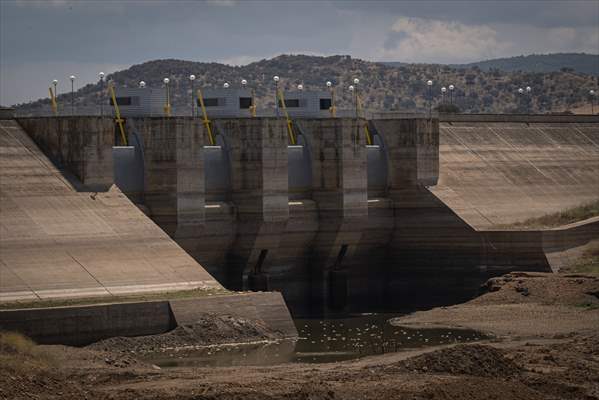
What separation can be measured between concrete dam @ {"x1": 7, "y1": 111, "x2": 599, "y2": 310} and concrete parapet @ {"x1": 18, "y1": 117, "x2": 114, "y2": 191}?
5 centimetres

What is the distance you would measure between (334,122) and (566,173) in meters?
17.5

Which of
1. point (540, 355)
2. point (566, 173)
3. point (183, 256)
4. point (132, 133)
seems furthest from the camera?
point (566, 173)

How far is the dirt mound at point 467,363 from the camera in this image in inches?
1730

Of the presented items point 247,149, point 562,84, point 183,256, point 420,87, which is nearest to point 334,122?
point 247,149

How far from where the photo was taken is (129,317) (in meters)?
51.5

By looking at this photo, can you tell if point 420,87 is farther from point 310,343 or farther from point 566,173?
point 310,343

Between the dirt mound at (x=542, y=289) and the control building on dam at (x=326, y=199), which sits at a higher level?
the control building on dam at (x=326, y=199)

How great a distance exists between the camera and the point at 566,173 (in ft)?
271

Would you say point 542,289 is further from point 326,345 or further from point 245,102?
point 245,102

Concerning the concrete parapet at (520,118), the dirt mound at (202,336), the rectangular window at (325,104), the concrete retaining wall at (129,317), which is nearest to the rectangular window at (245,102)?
the rectangular window at (325,104)

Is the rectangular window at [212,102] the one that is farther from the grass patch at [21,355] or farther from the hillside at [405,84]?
the hillside at [405,84]

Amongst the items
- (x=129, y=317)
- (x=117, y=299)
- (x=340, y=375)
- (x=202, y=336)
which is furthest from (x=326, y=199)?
(x=340, y=375)

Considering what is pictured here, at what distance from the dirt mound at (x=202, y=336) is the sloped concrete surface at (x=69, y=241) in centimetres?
234

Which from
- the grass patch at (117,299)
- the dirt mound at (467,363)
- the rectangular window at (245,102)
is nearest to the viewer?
the dirt mound at (467,363)
